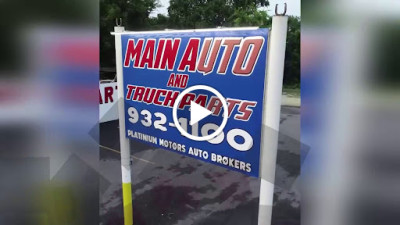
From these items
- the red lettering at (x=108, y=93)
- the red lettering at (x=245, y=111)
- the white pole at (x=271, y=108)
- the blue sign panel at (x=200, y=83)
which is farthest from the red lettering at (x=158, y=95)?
the red lettering at (x=108, y=93)

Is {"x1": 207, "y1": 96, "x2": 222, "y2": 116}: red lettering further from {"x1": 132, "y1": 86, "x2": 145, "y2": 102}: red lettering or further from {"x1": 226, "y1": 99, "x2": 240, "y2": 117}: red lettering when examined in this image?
{"x1": 132, "y1": 86, "x2": 145, "y2": 102}: red lettering

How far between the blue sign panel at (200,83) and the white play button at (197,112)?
0.14 feet

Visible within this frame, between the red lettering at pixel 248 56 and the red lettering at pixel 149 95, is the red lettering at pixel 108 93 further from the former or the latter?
the red lettering at pixel 248 56

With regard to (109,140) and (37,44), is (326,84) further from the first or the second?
(109,140)

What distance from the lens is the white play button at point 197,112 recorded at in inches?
129

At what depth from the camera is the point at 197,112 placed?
3.33 m

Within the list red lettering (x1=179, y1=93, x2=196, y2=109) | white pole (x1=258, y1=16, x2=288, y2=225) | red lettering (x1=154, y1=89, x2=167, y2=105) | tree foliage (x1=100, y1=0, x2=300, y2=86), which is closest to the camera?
white pole (x1=258, y1=16, x2=288, y2=225)

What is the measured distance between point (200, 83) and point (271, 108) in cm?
87

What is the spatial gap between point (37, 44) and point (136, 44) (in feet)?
8.34

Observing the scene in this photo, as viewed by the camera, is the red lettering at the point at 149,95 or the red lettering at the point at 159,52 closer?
the red lettering at the point at 159,52

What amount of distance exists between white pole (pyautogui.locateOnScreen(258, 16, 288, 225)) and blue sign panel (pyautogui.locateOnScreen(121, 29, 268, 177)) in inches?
2.6

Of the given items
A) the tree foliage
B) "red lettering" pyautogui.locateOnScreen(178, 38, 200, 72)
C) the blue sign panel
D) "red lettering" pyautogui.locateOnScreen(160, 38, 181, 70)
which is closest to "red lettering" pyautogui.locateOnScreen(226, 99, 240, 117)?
the blue sign panel

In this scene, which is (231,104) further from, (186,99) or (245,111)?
(186,99)

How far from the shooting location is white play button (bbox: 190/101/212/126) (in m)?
3.28
